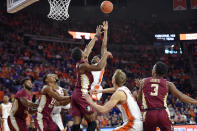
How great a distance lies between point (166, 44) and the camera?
931 inches

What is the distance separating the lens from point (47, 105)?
18.7 ft

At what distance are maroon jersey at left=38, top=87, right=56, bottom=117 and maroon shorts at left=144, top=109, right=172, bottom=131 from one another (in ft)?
6.46

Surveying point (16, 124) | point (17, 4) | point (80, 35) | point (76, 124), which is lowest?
point (16, 124)

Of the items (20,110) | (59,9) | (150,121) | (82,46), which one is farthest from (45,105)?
(82,46)

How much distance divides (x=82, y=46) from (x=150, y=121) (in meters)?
18.4

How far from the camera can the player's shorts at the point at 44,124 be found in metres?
5.59

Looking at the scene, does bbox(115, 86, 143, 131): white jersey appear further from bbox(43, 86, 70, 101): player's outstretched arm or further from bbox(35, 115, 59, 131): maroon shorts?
bbox(35, 115, 59, 131): maroon shorts

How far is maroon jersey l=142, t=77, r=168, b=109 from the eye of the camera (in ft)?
15.6

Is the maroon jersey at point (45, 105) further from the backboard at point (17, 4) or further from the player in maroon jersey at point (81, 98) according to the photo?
the backboard at point (17, 4)

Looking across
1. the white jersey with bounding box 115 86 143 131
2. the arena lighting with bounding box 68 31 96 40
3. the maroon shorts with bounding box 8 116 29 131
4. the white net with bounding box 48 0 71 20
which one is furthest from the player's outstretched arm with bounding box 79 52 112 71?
the arena lighting with bounding box 68 31 96 40

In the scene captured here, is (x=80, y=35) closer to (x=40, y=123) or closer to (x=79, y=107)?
(x=40, y=123)

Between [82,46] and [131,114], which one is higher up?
[82,46]

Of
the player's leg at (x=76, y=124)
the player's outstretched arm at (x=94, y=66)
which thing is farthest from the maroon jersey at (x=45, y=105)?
the player's outstretched arm at (x=94, y=66)

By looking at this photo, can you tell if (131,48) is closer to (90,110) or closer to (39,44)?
(39,44)
